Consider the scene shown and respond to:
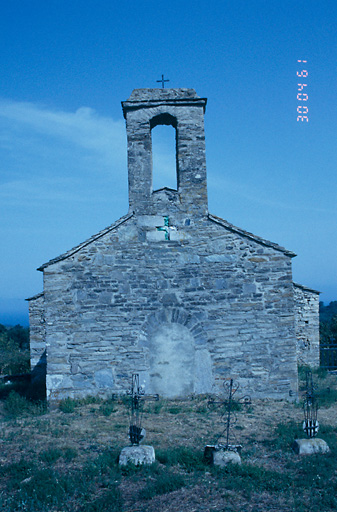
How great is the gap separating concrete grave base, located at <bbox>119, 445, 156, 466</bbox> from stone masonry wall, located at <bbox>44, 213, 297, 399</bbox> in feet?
11.8

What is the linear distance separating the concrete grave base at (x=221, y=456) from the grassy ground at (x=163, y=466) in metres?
0.13

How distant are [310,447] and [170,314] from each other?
178 inches

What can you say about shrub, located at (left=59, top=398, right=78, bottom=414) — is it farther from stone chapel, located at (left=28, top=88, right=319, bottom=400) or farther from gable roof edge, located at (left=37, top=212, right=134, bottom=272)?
gable roof edge, located at (left=37, top=212, right=134, bottom=272)

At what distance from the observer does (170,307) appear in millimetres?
10438

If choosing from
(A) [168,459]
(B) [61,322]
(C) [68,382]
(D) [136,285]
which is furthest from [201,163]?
(A) [168,459]

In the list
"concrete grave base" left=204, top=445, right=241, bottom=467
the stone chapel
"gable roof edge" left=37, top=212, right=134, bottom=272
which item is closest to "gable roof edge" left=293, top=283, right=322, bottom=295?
the stone chapel

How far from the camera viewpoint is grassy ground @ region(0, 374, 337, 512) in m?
5.43

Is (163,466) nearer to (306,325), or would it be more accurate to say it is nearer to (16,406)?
(16,406)

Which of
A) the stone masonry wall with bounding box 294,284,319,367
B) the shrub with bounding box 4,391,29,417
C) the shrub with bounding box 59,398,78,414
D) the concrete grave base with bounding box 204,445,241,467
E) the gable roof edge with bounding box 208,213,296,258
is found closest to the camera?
the concrete grave base with bounding box 204,445,241,467

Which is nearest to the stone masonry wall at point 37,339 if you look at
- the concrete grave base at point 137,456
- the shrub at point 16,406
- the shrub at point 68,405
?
the shrub at point 16,406

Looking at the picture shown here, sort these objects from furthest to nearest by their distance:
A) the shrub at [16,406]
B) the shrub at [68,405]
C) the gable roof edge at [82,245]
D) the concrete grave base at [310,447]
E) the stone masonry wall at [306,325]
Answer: the stone masonry wall at [306,325] → the gable roof edge at [82,245] → the shrub at [16,406] → the shrub at [68,405] → the concrete grave base at [310,447]

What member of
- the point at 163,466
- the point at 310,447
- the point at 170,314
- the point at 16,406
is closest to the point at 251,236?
the point at 170,314

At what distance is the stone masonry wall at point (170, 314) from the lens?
404 inches

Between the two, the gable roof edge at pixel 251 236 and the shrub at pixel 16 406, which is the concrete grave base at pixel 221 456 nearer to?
the gable roof edge at pixel 251 236
